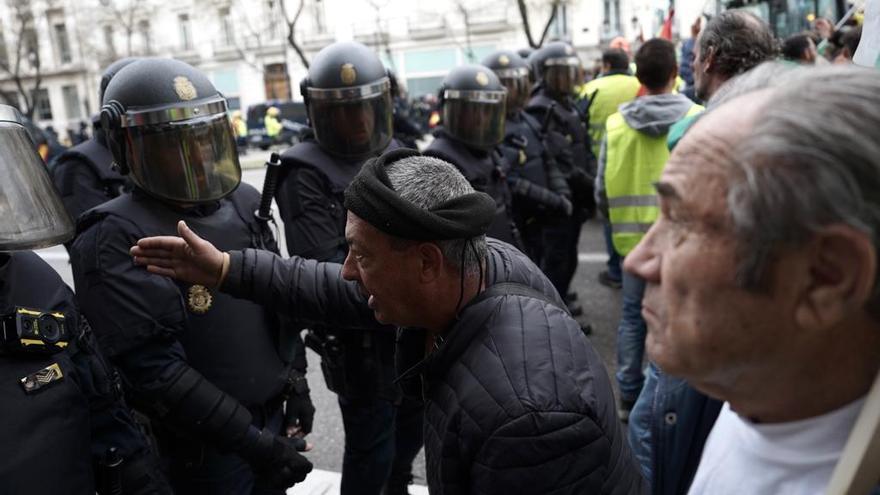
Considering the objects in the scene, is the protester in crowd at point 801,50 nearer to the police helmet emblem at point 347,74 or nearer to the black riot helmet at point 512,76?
the black riot helmet at point 512,76

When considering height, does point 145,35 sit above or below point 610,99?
above

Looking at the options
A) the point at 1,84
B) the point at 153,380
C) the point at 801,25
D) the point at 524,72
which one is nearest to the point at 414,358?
the point at 153,380

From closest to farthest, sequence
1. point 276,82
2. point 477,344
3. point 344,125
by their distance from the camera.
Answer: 1. point 477,344
2. point 344,125
3. point 276,82

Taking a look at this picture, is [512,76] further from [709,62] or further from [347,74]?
[709,62]

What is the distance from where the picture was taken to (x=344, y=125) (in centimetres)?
301

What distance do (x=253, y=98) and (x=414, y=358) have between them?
4178 centimetres

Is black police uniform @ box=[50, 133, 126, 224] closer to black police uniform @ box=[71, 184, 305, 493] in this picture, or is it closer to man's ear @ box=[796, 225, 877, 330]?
black police uniform @ box=[71, 184, 305, 493]

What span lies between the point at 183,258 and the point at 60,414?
1.58 feet

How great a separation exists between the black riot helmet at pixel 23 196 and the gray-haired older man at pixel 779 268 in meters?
1.43

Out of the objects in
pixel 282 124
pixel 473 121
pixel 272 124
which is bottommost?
pixel 282 124

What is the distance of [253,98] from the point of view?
40.8 meters

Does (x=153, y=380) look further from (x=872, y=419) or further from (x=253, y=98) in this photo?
(x=253, y=98)

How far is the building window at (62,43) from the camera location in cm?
4188

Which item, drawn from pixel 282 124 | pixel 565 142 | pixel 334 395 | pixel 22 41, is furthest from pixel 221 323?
pixel 22 41
